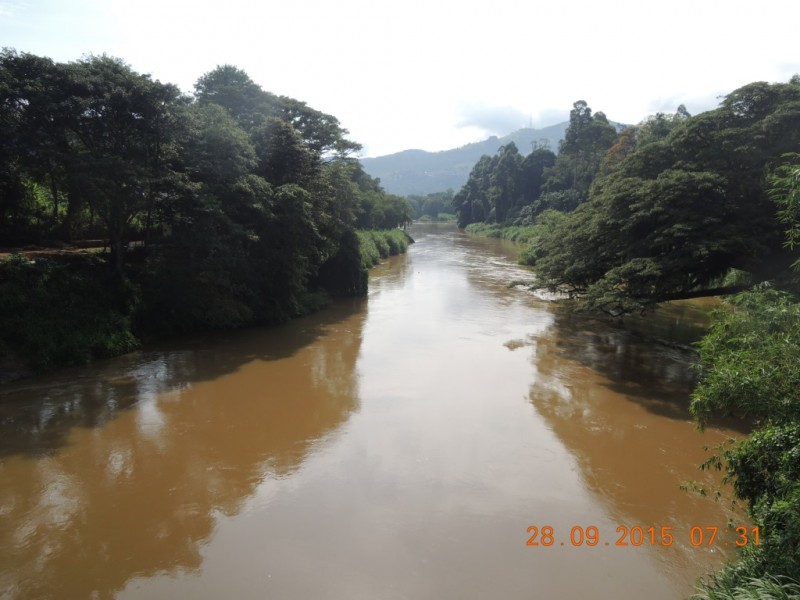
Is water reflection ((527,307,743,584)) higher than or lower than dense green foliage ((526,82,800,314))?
lower

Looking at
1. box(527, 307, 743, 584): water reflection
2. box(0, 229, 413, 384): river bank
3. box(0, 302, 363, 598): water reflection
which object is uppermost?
box(0, 229, 413, 384): river bank

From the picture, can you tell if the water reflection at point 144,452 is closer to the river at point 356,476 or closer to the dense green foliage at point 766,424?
the river at point 356,476

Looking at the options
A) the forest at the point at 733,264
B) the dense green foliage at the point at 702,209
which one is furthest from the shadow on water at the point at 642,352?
the dense green foliage at the point at 702,209

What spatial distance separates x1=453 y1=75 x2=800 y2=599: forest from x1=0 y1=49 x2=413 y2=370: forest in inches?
424

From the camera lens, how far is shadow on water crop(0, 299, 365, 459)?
10.3 meters

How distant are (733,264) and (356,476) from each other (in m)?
12.2

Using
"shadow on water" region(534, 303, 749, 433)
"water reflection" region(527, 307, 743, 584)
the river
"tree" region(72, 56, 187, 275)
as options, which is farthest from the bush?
"shadow on water" region(534, 303, 749, 433)

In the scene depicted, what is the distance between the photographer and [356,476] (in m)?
8.65

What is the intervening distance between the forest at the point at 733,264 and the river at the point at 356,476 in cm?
146

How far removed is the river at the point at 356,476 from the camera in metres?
6.27

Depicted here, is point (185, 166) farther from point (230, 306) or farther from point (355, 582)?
point (355, 582)

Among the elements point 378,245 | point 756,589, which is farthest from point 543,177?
point 756,589

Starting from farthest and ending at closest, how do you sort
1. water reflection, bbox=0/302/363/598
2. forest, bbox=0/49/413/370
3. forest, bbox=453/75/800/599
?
forest, bbox=0/49/413/370 → water reflection, bbox=0/302/363/598 → forest, bbox=453/75/800/599
